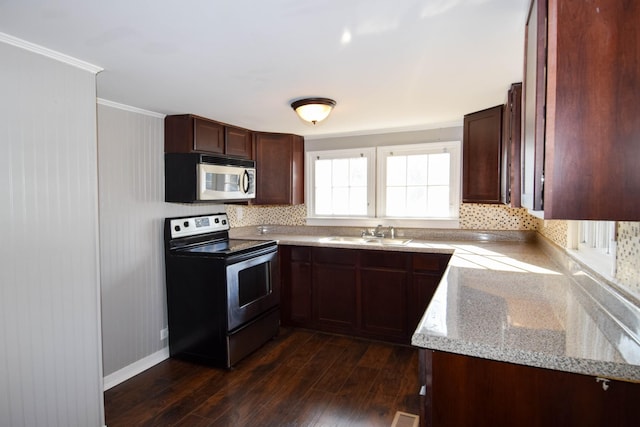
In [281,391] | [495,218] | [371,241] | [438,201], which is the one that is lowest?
[281,391]

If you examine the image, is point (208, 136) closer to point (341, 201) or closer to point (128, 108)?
point (128, 108)

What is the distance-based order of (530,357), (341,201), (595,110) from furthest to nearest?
1. (341,201)
2. (530,357)
3. (595,110)

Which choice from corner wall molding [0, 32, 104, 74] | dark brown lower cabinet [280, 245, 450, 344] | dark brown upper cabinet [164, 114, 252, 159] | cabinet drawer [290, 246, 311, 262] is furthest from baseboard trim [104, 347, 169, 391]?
corner wall molding [0, 32, 104, 74]

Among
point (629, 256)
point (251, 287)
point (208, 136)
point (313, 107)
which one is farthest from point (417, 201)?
point (629, 256)

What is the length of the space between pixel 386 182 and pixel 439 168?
549 millimetres

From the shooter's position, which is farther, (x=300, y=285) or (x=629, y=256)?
(x=300, y=285)

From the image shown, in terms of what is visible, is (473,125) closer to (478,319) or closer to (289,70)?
(289,70)

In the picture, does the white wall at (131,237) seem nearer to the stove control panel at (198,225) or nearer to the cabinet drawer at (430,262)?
the stove control panel at (198,225)

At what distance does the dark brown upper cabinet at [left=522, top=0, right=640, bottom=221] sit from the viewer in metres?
0.79

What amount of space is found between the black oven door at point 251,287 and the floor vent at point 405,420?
1.33m

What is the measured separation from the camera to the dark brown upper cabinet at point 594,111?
79 centimetres

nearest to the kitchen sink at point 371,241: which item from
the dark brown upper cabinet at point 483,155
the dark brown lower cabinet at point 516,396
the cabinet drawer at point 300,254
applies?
the cabinet drawer at point 300,254

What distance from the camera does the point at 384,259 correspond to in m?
3.19

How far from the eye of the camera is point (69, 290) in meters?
1.80
